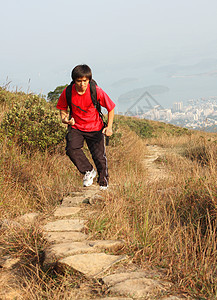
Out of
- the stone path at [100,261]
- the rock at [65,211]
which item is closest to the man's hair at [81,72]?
the rock at [65,211]

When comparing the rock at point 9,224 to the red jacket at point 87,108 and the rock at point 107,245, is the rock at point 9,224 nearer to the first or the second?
the rock at point 107,245

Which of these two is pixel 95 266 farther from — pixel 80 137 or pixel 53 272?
pixel 80 137

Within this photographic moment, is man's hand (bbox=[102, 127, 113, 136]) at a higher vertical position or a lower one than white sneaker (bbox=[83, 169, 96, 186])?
higher

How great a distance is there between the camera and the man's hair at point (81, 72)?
3889 mm

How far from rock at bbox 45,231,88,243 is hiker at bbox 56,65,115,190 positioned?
56.9 inches

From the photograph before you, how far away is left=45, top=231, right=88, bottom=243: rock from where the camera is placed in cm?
284

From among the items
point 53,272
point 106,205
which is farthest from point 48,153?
point 53,272

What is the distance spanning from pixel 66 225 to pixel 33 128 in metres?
3.31

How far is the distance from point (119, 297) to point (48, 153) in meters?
4.57

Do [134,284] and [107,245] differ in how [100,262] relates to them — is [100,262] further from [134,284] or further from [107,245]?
[134,284]

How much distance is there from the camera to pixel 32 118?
6328 mm

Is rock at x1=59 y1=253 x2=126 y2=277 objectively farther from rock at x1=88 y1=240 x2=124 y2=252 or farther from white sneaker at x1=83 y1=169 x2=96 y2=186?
white sneaker at x1=83 y1=169 x2=96 y2=186

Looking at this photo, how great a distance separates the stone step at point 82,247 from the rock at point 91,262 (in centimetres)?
9

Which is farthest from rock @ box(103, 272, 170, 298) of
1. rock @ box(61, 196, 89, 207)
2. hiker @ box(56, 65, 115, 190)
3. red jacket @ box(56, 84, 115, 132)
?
red jacket @ box(56, 84, 115, 132)
